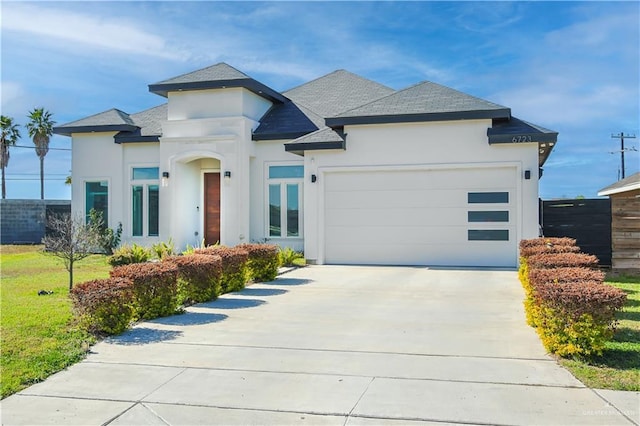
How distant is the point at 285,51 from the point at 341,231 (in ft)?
22.0

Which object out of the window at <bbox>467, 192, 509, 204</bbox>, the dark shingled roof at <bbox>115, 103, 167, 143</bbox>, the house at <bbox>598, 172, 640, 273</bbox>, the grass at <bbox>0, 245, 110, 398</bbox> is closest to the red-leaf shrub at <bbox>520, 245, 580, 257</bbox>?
the house at <bbox>598, 172, 640, 273</bbox>

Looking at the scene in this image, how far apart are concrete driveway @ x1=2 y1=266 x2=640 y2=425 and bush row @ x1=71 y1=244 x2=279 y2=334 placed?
1.05ft

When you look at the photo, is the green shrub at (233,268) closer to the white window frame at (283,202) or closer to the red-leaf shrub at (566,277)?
the red-leaf shrub at (566,277)

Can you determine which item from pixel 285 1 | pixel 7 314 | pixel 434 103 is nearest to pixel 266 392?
pixel 7 314

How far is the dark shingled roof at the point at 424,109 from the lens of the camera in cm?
1558

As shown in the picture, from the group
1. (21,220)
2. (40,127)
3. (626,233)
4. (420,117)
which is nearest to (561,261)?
(626,233)

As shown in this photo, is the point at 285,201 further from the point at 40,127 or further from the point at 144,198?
the point at 40,127

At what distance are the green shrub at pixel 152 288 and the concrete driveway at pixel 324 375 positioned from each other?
0.23 meters

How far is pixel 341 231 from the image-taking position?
17031 millimetres

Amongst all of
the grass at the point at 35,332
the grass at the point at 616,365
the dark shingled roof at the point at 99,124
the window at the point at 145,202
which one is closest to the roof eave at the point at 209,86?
the dark shingled roof at the point at 99,124

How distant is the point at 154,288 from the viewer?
28.5 ft

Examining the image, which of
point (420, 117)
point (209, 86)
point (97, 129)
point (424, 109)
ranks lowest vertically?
point (420, 117)

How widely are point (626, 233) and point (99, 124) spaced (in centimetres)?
1757

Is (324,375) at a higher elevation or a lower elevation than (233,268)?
lower
